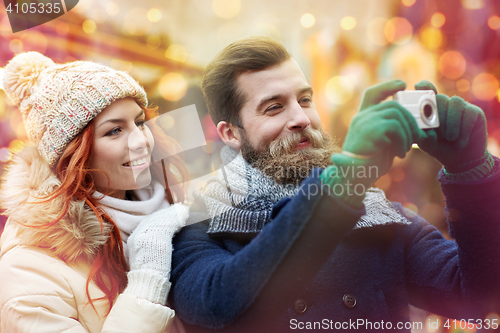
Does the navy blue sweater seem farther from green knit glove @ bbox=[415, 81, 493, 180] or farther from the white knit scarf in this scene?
the white knit scarf

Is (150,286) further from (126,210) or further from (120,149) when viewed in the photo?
A: (120,149)

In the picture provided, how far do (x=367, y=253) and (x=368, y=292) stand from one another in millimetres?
98

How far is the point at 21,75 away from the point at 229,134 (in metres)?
0.67

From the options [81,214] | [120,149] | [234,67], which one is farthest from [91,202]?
[234,67]

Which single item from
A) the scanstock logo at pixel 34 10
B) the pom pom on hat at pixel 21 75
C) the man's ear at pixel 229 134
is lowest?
the man's ear at pixel 229 134

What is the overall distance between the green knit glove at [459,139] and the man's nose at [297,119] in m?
0.32

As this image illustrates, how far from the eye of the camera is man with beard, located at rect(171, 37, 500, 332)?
53cm

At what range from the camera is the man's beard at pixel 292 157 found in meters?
0.85

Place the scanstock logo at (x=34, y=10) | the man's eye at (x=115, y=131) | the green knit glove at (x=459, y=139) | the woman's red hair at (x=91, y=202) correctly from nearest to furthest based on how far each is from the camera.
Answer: the green knit glove at (x=459, y=139)
the woman's red hair at (x=91, y=202)
the man's eye at (x=115, y=131)
the scanstock logo at (x=34, y=10)

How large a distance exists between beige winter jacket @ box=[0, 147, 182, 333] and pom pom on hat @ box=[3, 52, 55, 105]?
225mm

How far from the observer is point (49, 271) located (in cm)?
78

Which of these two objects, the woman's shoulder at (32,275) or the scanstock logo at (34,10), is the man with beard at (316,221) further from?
the scanstock logo at (34,10)

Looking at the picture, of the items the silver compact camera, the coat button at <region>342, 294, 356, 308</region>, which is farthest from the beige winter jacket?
the silver compact camera

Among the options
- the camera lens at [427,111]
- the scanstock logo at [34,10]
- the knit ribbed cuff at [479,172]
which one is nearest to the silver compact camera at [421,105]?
the camera lens at [427,111]
